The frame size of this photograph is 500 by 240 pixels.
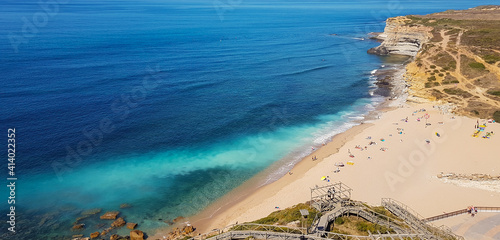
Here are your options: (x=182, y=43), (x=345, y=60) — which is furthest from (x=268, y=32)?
(x=345, y=60)

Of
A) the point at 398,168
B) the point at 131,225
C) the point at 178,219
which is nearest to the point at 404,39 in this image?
the point at 398,168

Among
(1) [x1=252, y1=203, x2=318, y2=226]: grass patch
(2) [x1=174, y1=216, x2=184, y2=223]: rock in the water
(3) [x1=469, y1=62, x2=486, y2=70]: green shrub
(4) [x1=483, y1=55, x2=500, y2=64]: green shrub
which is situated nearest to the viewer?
(1) [x1=252, y1=203, x2=318, y2=226]: grass patch

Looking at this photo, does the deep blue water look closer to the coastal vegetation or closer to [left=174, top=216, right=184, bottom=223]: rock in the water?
[left=174, top=216, right=184, bottom=223]: rock in the water

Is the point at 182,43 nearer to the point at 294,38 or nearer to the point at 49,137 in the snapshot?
the point at 294,38

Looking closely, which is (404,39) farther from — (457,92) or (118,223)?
(118,223)

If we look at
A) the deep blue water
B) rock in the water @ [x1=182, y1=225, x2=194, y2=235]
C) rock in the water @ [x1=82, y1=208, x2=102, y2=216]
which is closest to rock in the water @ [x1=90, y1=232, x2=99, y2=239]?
the deep blue water
